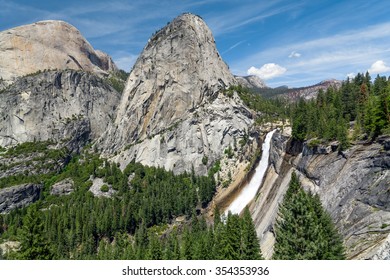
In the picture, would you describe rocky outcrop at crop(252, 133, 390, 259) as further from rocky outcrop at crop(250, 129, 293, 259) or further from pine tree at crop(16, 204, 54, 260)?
pine tree at crop(16, 204, 54, 260)

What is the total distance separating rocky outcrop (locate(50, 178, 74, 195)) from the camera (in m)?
165

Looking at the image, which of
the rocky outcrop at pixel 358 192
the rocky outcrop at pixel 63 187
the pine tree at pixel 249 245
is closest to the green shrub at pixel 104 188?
the rocky outcrop at pixel 63 187

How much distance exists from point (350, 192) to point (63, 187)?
147 m

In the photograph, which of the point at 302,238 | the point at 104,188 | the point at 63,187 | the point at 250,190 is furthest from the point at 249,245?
the point at 63,187

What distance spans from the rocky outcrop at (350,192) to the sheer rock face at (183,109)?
233ft

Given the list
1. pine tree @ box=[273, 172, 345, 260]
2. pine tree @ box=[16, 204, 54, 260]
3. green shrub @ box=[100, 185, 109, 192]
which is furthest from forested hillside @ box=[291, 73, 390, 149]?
green shrub @ box=[100, 185, 109, 192]

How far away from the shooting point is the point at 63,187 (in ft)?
549

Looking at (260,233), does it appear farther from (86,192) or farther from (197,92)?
(197,92)

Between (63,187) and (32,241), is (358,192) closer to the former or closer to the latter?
(32,241)

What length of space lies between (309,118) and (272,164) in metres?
21.0

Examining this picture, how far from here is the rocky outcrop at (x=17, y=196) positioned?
160 meters

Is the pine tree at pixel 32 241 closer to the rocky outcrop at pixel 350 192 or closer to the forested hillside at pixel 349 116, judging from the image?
the rocky outcrop at pixel 350 192

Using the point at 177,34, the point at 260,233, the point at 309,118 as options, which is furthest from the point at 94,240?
the point at 177,34

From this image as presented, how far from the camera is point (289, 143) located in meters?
98.2
